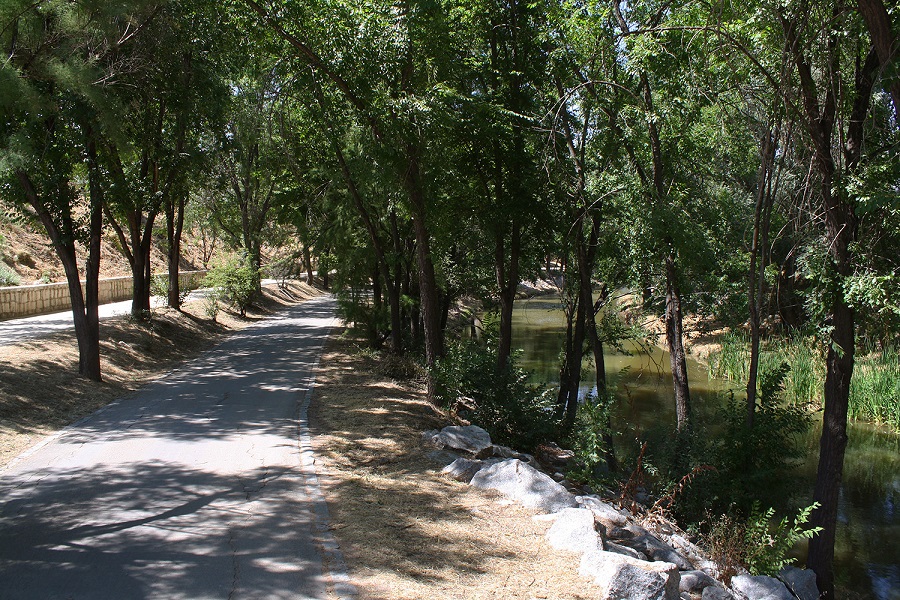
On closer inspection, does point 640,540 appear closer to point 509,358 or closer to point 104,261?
point 509,358

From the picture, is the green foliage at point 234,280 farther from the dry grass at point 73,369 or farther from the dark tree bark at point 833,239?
the dark tree bark at point 833,239

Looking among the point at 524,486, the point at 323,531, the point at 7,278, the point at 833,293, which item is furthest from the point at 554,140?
the point at 7,278

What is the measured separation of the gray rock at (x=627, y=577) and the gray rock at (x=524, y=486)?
139cm

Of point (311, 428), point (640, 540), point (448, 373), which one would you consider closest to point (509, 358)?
point (448, 373)

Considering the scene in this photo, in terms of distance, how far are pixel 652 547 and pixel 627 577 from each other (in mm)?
2127

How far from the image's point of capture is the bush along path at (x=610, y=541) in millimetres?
5277

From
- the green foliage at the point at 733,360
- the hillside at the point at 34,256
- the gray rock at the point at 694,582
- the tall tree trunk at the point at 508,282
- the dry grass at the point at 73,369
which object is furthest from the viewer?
the hillside at the point at 34,256

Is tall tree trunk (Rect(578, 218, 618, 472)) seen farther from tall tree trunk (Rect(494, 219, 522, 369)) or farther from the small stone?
the small stone

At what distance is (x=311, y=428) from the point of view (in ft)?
33.1

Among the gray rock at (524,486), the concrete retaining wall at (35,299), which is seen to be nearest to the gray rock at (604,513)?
the gray rock at (524,486)

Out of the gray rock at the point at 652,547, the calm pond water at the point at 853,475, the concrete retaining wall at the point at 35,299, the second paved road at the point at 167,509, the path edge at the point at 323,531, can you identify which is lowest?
the calm pond water at the point at 853,475

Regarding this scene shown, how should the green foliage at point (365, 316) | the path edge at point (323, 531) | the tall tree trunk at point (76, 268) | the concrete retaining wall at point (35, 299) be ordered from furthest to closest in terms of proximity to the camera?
the concrete retaining wall at point (35, 299), the green foliage at point (365, 316), the tall tree trunk at point (76, 268), the path edge at point (323, 531)

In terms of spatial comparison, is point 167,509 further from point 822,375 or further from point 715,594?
point 822,375

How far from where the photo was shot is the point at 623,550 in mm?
6484
